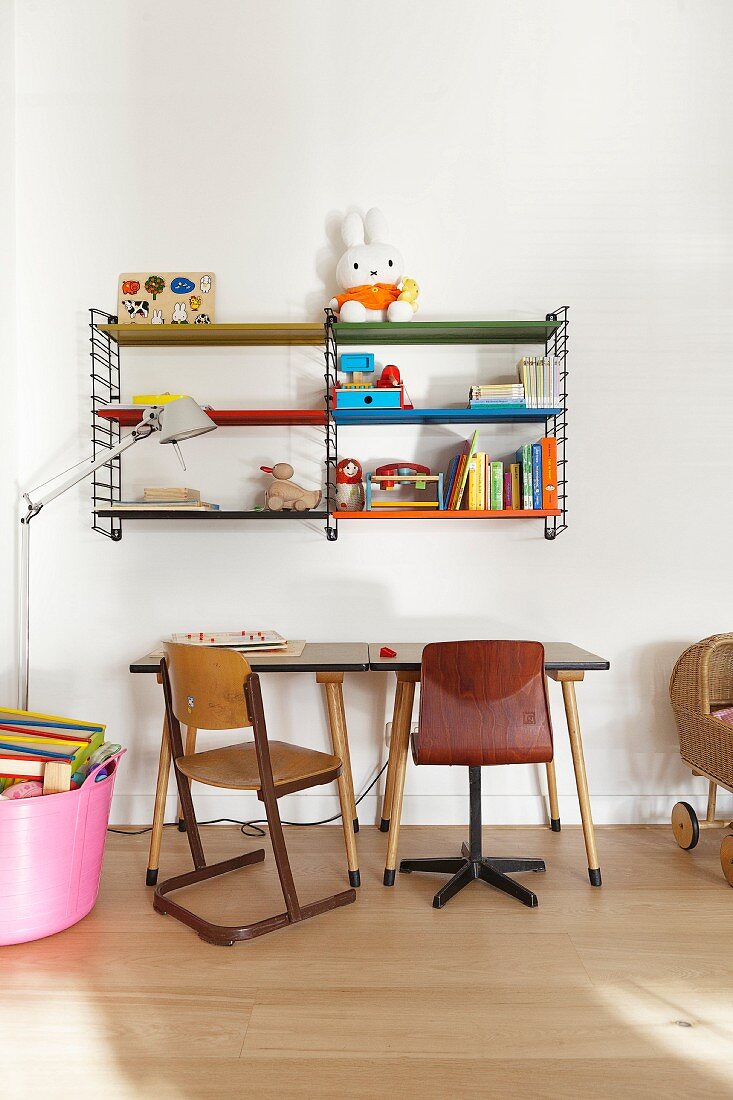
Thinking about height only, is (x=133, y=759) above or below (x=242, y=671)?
below

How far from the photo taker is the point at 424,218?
3.07m

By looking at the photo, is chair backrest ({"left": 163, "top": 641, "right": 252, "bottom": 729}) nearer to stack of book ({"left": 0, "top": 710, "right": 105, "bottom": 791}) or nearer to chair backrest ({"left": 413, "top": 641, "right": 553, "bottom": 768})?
stack of book ({"left": 0, "top": 710, "right": 105, "bottom": 791})

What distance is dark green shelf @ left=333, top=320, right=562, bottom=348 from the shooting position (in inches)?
112

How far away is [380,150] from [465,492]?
1.37 metres

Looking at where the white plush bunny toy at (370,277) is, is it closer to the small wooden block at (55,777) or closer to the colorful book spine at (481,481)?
the colorful book spine at (481,481)

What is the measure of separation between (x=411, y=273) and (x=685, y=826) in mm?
2216

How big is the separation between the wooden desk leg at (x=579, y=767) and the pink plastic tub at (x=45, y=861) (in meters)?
1.44

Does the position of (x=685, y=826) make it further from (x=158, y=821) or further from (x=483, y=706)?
(x=158, y=821)

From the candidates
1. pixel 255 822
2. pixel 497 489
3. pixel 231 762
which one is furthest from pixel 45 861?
pixel 497 489

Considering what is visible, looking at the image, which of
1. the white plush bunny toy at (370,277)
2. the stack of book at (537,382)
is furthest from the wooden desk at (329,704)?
the white plush bunny toy at (370,277)

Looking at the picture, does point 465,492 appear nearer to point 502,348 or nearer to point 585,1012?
point 502,348

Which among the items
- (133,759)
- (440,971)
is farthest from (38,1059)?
(133,759)

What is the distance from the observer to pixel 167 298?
3035 millimetres

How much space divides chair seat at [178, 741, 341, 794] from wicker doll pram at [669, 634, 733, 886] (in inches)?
49.2
